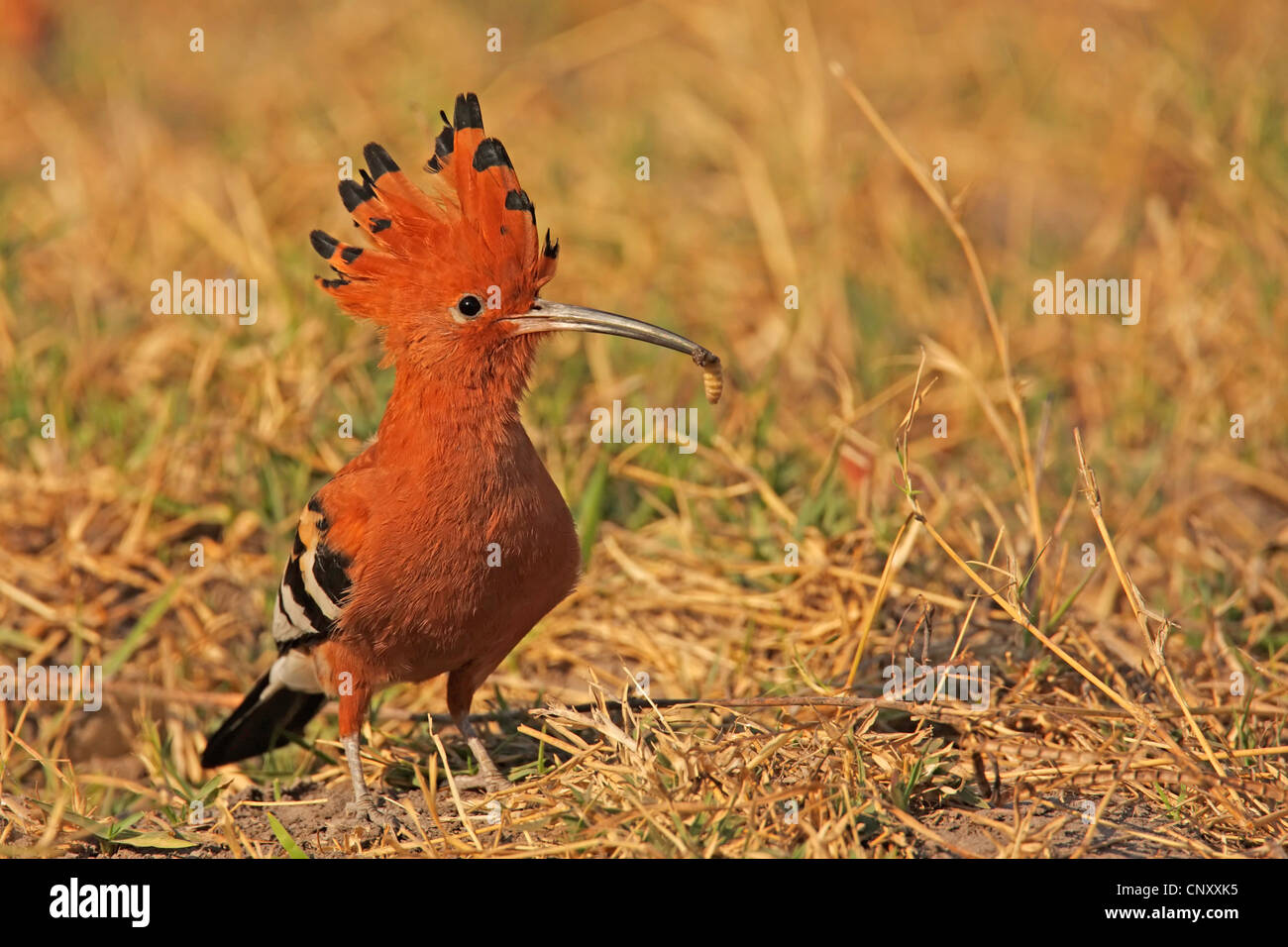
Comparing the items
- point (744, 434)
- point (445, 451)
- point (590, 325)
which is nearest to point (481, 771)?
point (445, 451)

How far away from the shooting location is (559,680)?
4531 mm

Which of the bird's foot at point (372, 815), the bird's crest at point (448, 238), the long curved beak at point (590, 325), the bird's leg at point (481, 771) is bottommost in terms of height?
the bird's foot at point (372, 815)

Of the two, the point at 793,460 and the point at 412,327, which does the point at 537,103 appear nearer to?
the point at 793,460

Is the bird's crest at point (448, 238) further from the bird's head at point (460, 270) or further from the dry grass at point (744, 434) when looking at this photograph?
the dry grass at point (744, 434)

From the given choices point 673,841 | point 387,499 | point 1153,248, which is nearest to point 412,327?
point 387,499

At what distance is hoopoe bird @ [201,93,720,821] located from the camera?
3422 mm

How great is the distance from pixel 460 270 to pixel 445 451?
45cm

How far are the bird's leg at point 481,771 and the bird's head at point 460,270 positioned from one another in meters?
0.95

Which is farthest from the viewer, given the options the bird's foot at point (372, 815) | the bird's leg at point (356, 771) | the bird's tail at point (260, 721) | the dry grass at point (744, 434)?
the bird's tail at point (260, 721)

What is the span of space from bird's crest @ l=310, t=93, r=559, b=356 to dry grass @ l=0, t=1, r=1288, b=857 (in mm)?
1058

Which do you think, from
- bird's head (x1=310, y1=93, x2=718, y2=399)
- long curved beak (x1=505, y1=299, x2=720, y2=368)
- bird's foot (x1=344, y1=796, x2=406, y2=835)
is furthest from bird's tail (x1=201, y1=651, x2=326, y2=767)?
long curved beak (x1=505, y1=299, x2=720, y2=368)

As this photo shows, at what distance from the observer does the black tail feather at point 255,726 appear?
4.03 m

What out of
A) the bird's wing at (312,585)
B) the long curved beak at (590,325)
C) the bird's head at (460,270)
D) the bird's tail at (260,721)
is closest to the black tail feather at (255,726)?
the bird's tail at (260,721)

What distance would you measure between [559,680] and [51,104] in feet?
17.9
